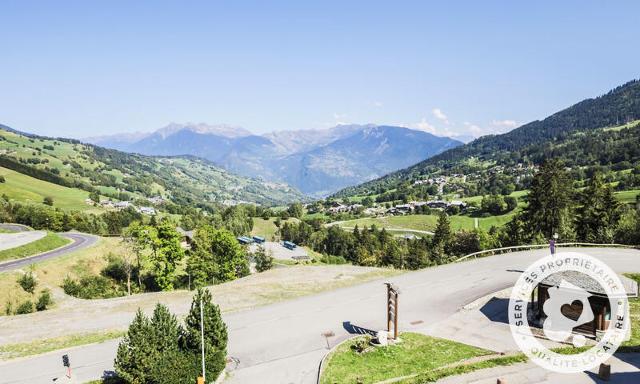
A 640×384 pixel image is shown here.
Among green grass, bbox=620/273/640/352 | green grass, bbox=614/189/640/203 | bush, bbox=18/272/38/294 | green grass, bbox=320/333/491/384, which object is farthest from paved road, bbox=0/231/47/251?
green grass, bbox=614/189/640/203

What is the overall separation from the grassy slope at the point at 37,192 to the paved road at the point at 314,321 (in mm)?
131445

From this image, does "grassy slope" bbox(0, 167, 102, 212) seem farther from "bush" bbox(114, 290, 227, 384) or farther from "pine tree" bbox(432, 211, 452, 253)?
"bush" bbox(114, 290, 227, 384)

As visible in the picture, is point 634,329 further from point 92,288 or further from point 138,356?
point 92,288

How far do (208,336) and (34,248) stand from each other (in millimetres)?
56579

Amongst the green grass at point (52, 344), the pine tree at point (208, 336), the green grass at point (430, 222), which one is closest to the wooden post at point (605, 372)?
the pine tree at point (208, 336)

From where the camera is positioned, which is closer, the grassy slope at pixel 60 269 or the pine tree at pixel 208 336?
the pine tree at pixel 208 336

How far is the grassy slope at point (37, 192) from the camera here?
5543 inches

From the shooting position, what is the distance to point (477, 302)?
32906 millimetres

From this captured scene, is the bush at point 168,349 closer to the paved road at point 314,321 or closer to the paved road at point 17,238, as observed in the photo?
the paved road at point 314,321

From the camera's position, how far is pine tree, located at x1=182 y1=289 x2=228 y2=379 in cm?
2217

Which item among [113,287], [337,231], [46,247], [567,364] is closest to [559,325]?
[567,364]
